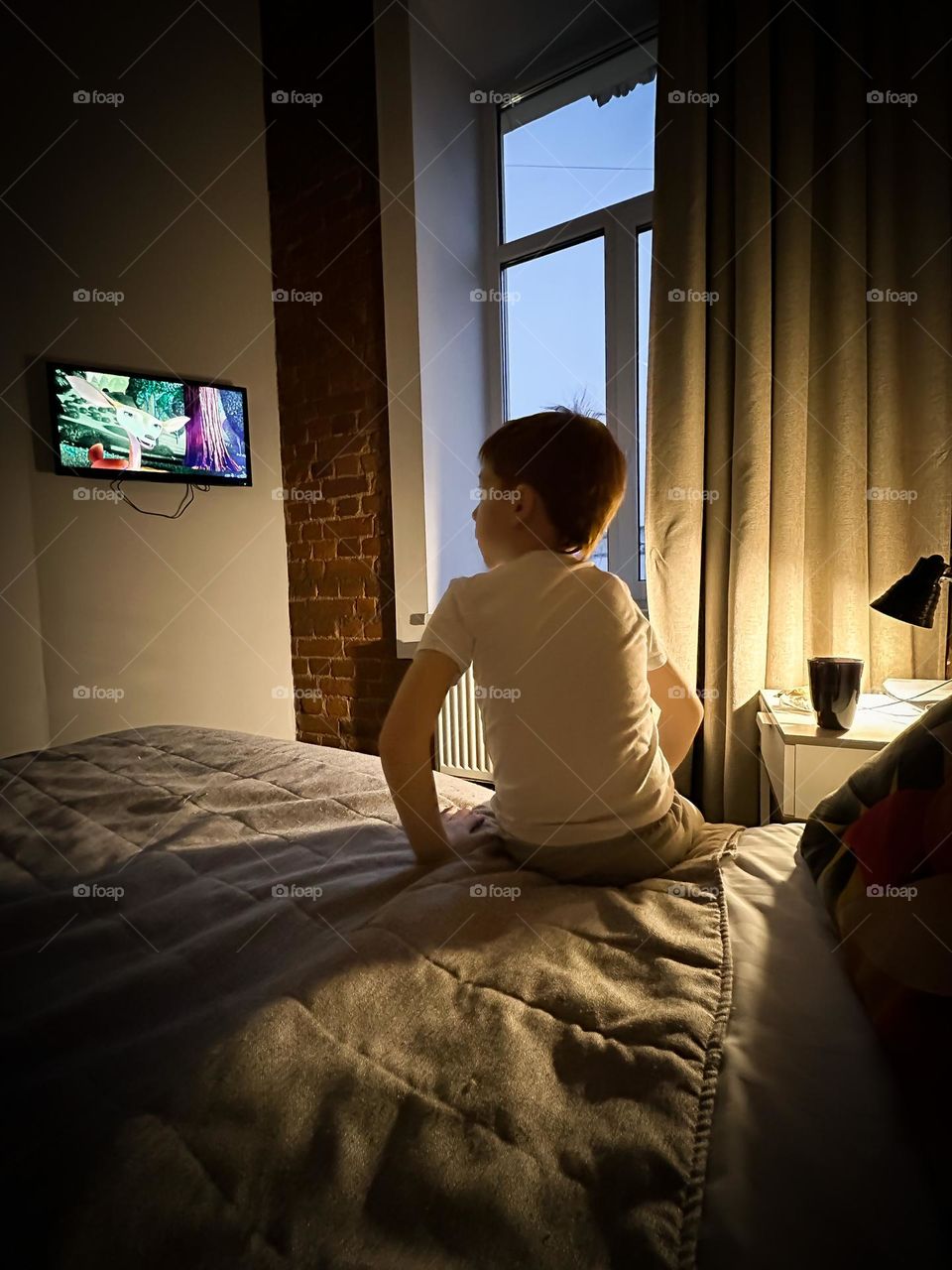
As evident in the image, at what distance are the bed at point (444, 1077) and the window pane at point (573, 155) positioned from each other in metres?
2.78

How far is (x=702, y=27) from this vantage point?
219 centimetres

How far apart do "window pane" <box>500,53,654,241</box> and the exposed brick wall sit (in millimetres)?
623

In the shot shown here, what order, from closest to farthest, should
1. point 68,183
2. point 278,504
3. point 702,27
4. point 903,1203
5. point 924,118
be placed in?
point 903,1203, point 924,118, point 702,27, point 68,183, point 278,504

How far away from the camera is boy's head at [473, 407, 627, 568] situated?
912 millimetres

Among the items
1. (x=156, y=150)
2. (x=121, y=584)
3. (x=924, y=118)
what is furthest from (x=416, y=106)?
(x=121, y=584)

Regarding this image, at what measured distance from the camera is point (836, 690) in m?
1.51

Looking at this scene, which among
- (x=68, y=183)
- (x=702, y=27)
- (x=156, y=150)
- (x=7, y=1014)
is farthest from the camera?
(x=156, y=150)

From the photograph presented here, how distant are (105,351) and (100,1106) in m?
2.85

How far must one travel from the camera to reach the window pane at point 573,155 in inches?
105

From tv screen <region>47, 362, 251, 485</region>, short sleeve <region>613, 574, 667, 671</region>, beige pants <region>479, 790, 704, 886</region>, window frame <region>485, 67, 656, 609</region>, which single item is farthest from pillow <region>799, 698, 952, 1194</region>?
tv screen <region>47, 362, 251, 485</region>

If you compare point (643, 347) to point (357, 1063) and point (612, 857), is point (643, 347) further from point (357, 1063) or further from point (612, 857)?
point (357, 1063)

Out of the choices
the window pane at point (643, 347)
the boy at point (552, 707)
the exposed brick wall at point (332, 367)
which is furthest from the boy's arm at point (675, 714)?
the exposed brick wall at point (332, 367)

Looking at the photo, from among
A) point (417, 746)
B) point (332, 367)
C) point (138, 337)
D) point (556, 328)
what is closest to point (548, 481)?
point (417, 746)

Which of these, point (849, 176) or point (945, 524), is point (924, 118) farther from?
point (945, 524)
